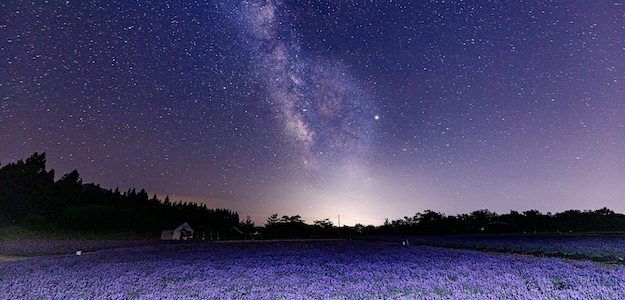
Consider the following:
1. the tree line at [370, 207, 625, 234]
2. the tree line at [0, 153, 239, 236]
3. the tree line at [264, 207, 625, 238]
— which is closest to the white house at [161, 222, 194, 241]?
the tree line at [0, 153, 239, 236]

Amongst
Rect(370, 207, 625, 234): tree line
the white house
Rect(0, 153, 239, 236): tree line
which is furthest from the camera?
the white house

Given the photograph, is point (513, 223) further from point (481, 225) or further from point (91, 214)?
point (91, 214)

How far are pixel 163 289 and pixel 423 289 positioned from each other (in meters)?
6.06

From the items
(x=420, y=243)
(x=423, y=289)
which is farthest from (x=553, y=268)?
(x=420, y=243)

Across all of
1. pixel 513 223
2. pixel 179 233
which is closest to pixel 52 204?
pixel 179 233

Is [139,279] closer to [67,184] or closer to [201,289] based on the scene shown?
[201,289]

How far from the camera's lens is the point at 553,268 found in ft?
40.7

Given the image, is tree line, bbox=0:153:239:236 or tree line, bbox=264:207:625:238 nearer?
tree line, bbox=0:153:239:236

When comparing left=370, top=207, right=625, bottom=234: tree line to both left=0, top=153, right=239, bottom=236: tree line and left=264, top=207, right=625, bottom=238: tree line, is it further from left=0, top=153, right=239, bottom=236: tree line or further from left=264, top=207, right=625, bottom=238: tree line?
left=0, top=153, right=239, bottom=236: tree line

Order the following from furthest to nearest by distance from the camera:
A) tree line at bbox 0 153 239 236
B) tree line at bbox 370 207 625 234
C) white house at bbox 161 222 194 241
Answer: white house at bbox 161 222 194 241, tree line at bbox 370 207 625 234, tree line at bbox 0 153 239 236

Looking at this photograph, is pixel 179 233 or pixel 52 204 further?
pixel 179 233

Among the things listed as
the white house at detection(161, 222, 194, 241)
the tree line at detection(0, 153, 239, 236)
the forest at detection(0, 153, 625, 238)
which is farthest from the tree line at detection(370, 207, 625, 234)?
the tree line at detection(0, 153, 239, 236)

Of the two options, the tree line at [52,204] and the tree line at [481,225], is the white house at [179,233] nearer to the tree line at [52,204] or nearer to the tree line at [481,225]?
the tree line at [52,204]

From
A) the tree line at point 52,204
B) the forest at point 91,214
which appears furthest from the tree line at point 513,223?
the tree line at point 52,204
